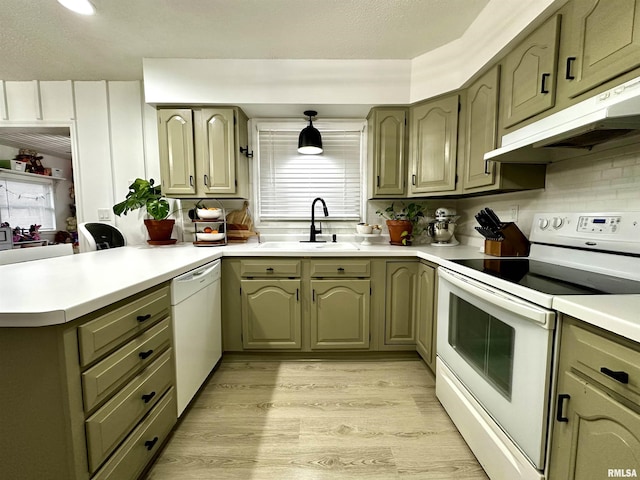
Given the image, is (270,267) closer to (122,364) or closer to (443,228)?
(122,364)

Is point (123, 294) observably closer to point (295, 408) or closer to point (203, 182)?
point (295, 408)

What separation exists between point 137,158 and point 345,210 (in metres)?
2.08

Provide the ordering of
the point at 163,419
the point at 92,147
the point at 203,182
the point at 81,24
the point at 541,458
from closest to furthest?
the point at 541,458 → the point at 163,419 → the point at 81,24 → the point at 203,182 → the point at 92,147

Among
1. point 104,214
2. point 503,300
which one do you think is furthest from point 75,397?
point 104,214

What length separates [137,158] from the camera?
257 centimetres

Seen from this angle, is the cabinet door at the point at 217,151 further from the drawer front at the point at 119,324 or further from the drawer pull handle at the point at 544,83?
the drawer pull handle at the point at 544,83

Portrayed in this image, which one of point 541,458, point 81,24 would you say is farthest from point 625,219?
point 81,24

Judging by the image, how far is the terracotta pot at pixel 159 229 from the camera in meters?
2.30

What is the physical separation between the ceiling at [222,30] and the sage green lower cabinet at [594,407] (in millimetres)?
1912

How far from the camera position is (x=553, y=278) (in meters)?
1.09

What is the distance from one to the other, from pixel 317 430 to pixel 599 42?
214 cm

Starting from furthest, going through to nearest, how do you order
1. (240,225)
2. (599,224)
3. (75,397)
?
(240,225), (599,224), (75,397)

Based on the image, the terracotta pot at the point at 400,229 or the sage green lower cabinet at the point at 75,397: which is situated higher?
the terracotta pot at the point at 400,229

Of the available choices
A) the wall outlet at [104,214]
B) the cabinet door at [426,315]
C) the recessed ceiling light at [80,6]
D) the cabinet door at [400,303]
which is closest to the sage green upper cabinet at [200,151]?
the recessed ceiling light at [80,6]
